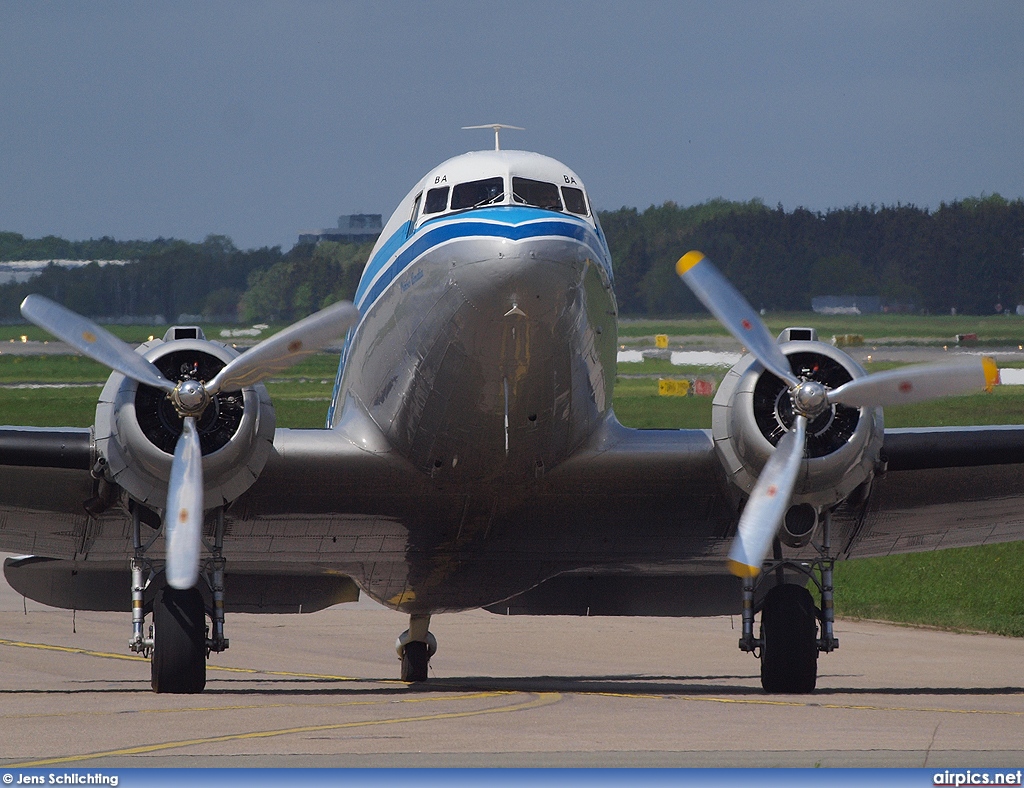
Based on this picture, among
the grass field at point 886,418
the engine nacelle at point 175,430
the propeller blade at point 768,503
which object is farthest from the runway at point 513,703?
the grass field at point 886,418

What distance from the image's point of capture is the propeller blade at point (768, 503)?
568 inches

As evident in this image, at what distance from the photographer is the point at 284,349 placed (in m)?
14.9

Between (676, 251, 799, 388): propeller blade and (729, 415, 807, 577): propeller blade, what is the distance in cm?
59

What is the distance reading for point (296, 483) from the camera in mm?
15633

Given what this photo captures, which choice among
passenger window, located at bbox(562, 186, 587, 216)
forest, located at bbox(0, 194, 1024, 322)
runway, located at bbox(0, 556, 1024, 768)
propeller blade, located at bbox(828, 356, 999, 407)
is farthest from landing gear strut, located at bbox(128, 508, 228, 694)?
forest, located at bbox(0, 194, 1024, 322)

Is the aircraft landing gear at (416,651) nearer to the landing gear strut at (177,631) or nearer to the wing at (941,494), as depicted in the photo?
the landing gear strut at (177,631)

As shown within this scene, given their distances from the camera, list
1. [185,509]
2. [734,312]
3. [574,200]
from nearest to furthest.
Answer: [185,509] < [574,200] < [734,312]

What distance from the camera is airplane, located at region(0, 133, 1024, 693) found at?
45.6ft

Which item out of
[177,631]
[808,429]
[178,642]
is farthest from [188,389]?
[808,429]

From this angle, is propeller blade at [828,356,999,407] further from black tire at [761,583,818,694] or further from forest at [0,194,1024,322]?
forest at [0,194,1024,322]

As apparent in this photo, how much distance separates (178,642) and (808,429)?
6445 mm

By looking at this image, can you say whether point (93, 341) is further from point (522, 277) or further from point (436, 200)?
point (522, 277)

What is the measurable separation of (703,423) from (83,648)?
2526cm

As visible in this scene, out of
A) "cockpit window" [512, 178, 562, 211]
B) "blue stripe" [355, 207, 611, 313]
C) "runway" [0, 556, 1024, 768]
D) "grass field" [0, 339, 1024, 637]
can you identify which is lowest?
"runway" [0, 556, 1024, 768]
